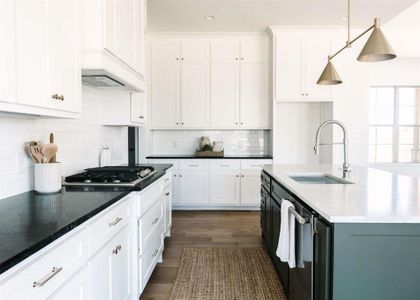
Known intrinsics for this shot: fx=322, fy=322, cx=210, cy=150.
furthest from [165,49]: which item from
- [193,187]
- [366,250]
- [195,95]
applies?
[366,250]

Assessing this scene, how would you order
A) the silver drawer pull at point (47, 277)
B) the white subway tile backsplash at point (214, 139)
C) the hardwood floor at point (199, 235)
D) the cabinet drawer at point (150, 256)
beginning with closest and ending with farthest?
the silver drawer pull at point (47, 277) → the cabinet drawer at point (150, 256) → the hardwood floor at point (199, 235) → the white subway tile backsplash at point (214, 139)

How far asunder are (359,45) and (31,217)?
5286 mm

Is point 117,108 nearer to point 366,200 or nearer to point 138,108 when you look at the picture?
point 138,108

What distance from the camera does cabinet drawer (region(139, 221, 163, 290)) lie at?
2.29m

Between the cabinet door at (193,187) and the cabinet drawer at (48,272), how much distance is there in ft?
12.2

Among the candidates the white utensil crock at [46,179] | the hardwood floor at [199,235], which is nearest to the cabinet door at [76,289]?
the white utensil crock at [46,179]

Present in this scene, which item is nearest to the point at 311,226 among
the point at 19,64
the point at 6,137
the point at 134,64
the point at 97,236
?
the point at 97,236

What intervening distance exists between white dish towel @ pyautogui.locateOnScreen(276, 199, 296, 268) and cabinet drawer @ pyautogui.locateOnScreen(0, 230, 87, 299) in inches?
43.4

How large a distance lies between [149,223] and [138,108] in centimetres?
129

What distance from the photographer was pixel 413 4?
421 centimetres

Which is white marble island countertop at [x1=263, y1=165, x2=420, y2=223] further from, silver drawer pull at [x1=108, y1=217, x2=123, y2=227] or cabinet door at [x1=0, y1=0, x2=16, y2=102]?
cabinet door at [x1=0, y1=0, x2=16, y2=102]

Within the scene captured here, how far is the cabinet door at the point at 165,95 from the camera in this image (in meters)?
5.27

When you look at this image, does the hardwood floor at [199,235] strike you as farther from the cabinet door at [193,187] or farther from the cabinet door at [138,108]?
the cabinet door at [138,108]

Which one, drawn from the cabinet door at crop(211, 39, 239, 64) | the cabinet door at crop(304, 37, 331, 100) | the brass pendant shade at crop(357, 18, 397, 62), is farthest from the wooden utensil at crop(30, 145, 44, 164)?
the cabinet door at crop(304, 37, 331, 100)
